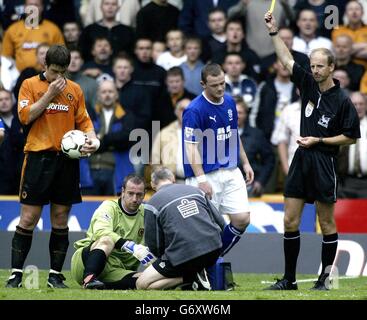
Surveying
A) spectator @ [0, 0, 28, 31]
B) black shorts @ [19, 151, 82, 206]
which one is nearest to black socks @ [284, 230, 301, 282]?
black shorts @ [19, 151, 82, 206]

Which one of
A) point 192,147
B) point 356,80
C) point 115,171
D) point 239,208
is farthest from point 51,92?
point 356,80

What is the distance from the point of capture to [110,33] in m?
17.6

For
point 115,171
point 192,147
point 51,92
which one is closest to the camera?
point 51,92

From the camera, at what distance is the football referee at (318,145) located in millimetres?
11352

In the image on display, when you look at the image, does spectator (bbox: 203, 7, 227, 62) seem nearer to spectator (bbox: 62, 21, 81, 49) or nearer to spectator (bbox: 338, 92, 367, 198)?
spectator (bbox: 62, 21, 81, 49)

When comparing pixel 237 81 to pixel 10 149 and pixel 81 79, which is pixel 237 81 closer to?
pixel 81 79

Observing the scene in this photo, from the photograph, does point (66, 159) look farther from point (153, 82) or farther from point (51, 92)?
point (153, 82)

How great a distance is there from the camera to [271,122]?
54.1 feet

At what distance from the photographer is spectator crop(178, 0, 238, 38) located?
58.5 feet

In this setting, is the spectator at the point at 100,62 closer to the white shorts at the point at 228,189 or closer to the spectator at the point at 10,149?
the spectator at the point at 10,149

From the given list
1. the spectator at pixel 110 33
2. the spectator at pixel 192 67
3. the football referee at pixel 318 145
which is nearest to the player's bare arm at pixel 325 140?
the football referee at pixel 318 145
